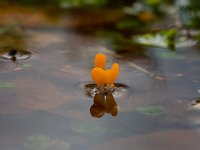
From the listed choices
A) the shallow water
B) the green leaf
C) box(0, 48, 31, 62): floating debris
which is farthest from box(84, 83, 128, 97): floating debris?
box(0, 48, 31, 62): floating debris

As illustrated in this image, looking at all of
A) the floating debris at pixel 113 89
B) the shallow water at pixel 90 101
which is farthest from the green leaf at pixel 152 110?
the floating debris at pixel 113 89

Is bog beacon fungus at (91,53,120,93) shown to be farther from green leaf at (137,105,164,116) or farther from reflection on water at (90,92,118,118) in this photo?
green leaf at (137,105,164,116)

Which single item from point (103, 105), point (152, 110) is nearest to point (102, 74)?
point (103, 105)

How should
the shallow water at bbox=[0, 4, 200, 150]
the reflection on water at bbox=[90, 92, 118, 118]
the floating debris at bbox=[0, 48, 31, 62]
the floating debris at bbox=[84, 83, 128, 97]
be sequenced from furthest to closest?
the floating debris at bbox=[0, 48, 31, 62] < the floating debris at bbox=[84, 83, 128, 97] < the reflection on water at bbox=[90, 92, 118, 118] < the shallow water at bbox=[0, 4, 200, 150]

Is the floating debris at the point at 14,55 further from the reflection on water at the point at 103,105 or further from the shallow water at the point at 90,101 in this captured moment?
the reflection on water at the point at 103,105

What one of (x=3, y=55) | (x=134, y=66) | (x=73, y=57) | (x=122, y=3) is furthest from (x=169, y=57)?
(x=122, y=3)

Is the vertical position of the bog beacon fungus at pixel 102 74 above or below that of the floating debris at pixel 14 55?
below

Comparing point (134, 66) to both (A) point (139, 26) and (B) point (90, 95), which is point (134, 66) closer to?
(B) point (90, 95)
